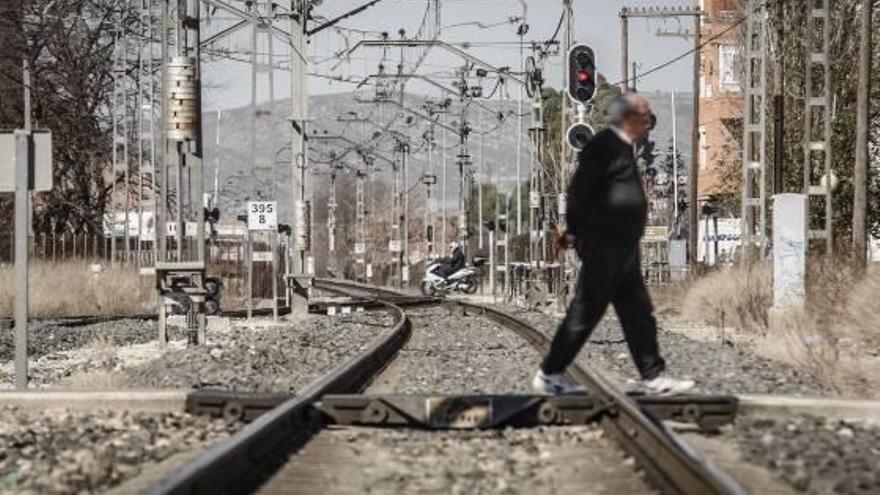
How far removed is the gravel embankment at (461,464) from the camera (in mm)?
7176

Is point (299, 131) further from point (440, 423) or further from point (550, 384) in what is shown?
point (440, 423)

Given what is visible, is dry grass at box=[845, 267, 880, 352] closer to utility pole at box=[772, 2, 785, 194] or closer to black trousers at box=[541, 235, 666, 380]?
utility pole at box=[772, 2, 785, 194]

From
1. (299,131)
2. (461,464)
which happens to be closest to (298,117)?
(299,131)

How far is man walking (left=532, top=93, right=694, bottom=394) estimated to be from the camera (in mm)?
9445

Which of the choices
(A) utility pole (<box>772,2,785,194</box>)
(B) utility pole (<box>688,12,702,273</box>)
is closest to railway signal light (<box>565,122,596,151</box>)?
(A) utility pole (<box>772,2,785,194</box>)

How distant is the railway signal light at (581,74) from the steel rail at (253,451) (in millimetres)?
13266

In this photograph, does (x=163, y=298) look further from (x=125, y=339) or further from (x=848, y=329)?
(x=848, y=329)

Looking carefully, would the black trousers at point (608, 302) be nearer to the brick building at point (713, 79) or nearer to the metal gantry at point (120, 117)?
the metal gantry at point (120, 117)

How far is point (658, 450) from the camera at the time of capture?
299 inches

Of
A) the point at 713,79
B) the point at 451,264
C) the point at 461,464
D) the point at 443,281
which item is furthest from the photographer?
the point at 713,79

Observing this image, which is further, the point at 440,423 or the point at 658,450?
the point at 440,423

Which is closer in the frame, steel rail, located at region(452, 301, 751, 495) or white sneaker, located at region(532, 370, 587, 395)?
steel rail, located at region(452, 301, 751, 495)

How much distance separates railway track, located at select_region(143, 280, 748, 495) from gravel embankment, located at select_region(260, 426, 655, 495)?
0.17ft

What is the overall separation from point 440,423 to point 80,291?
30.6 metres
